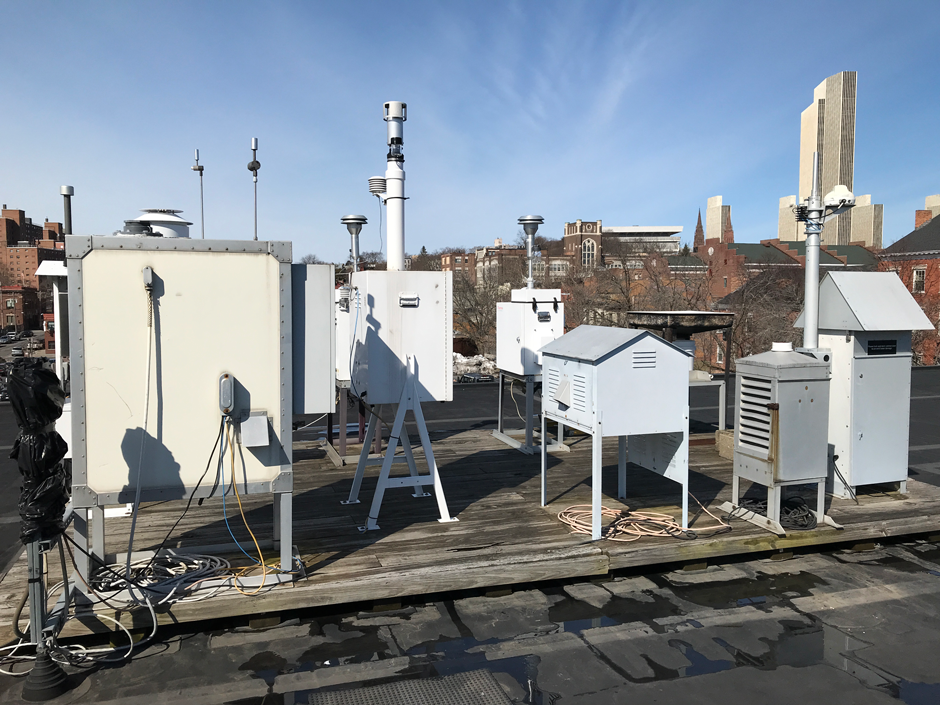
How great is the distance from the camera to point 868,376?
6.70 m

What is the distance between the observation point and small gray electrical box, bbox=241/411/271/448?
4.46 meters

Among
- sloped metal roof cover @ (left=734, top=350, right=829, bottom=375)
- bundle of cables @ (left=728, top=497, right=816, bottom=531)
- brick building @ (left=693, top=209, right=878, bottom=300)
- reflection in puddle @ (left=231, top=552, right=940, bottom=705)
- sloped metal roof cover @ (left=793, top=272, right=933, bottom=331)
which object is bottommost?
reflection in puddle @ (left=231, top=552, right=940, bottom=705)

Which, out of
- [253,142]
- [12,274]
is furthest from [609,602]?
[12,274]

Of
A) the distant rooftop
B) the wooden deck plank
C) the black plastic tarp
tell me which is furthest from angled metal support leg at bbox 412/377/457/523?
the distant rooftop

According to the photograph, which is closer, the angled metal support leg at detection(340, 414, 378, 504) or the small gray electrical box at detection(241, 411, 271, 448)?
the small gray electrical box at detection(241, 411, 271, 448)

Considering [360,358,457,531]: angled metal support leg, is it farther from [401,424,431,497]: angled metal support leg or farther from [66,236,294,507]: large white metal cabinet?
[66,236,294,507]: large white metal cabinet

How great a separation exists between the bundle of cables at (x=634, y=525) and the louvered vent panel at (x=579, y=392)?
1.03 meters

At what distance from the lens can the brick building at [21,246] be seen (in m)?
Result: 87.4

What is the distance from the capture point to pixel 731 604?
498 centimetres

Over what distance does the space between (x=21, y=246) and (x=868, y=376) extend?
116634 mm

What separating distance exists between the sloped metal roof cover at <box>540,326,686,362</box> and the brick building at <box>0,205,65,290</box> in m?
90.4

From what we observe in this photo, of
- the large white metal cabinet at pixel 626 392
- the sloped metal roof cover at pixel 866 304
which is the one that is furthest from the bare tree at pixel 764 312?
the large white metal cabinet at pixel 626 392

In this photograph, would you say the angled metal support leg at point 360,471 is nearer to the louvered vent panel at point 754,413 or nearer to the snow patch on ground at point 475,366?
the louvered vent panel at point 754,413

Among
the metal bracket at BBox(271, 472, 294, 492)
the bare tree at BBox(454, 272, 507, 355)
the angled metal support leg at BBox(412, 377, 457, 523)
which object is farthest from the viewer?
the bare tree at BBox(454, 272, 507, 355)
